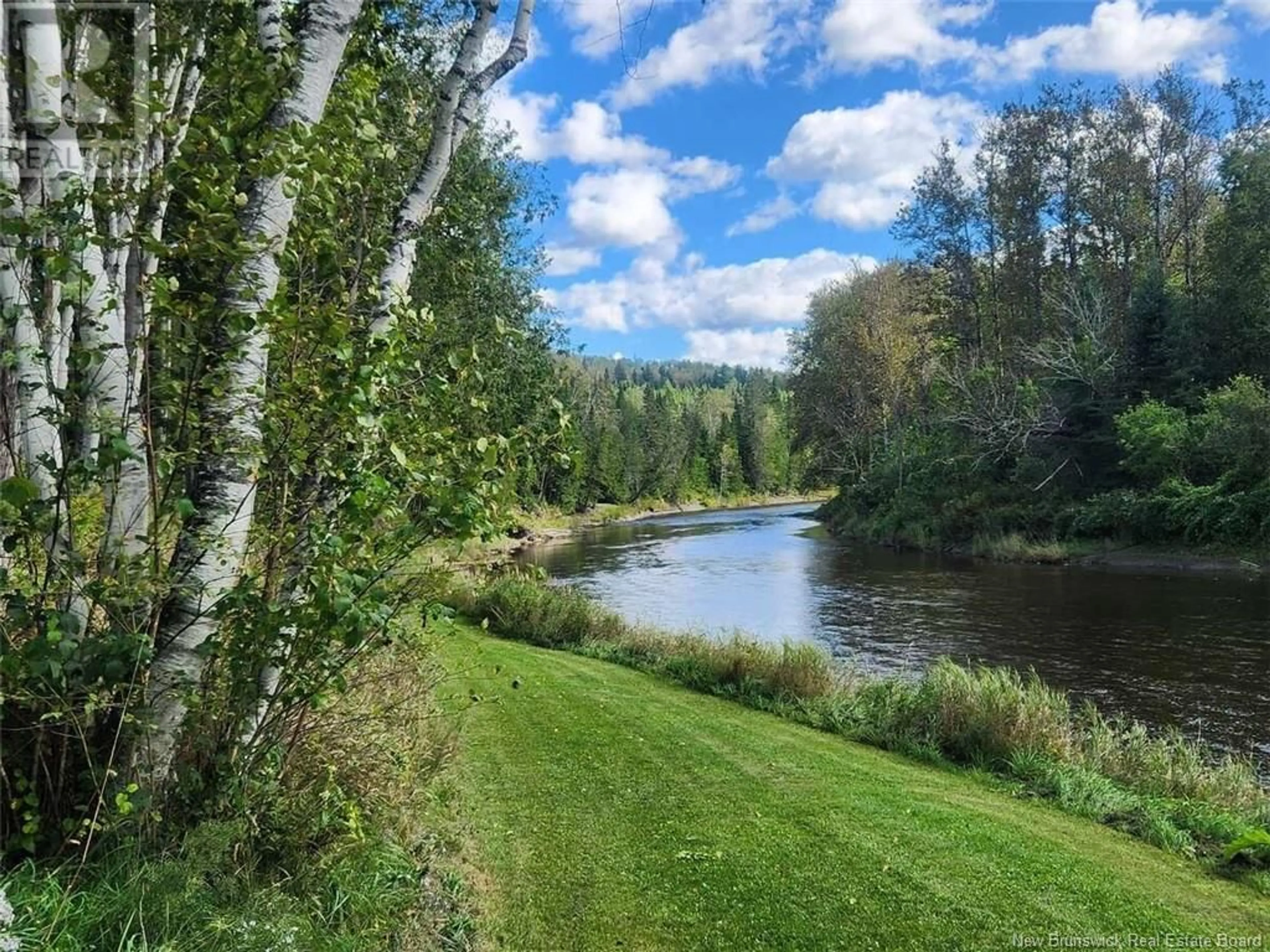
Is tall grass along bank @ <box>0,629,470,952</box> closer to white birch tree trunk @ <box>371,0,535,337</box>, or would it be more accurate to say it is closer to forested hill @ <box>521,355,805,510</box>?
white birch tree trunk @ <box>371,0,535,337</box>

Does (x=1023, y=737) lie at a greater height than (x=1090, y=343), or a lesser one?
lesser

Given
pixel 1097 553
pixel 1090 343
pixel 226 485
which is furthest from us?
pixel 1090 343

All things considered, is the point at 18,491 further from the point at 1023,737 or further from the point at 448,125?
the point at 1023,737

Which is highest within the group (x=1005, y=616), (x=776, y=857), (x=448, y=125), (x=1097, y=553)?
(x=448, y=125)

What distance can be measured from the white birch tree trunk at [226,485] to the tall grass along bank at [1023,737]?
3.29m

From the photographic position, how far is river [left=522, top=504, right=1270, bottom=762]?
455 inches

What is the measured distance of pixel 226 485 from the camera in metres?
2.95

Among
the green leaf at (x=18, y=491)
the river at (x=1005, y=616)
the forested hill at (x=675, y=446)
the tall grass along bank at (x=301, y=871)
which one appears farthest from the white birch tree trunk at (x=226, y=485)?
the forested hill at (x=675, y=446)

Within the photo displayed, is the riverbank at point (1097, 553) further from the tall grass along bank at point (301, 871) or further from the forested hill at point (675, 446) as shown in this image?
the forested hill at point (675, 446)

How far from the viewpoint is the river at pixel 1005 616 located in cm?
1156

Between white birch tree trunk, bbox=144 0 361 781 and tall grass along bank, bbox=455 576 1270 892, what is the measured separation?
329cm

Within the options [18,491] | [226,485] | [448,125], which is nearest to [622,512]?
[448,125]

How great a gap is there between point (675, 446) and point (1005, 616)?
61.1 metres

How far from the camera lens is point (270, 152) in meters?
2.76
